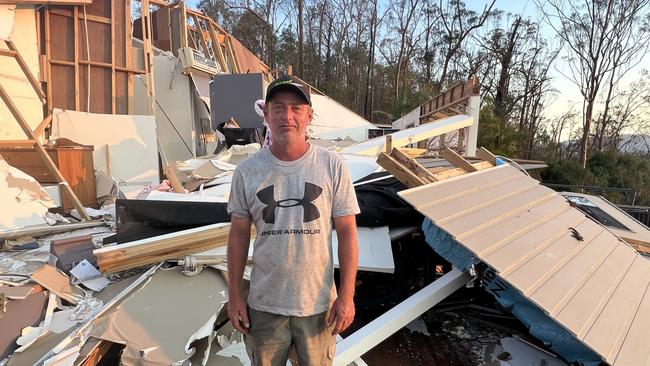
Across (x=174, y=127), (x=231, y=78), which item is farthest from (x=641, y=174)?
(x=174, y=127)

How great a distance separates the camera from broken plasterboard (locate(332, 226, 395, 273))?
2957 millimetres

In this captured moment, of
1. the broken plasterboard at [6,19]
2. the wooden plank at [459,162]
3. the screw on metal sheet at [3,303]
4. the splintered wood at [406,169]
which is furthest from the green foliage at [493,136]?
the screw on metal sheet at [3,303]

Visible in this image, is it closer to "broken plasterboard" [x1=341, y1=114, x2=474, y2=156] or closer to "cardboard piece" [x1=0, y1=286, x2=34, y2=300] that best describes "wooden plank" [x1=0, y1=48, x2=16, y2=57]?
"cardboard piece" [x1=0, y1=286, x2=34, y2=300]

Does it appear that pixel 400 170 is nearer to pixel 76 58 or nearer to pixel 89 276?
pixel 89 276

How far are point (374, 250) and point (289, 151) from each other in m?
1.80

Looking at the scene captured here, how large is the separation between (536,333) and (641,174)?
17.3 m

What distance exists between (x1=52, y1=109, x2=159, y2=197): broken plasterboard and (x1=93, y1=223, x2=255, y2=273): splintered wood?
12.5 ft

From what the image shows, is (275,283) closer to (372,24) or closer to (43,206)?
(43,206)

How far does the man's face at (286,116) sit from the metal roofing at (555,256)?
1368mm

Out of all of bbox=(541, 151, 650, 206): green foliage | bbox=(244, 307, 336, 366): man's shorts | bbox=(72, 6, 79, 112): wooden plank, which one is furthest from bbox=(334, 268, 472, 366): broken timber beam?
bbox=(541, 151, 650, 206): green foliage

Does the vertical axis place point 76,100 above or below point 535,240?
above

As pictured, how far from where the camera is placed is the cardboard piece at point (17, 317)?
2043 mm

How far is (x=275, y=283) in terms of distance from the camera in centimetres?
156

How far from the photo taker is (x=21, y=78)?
237 inches
